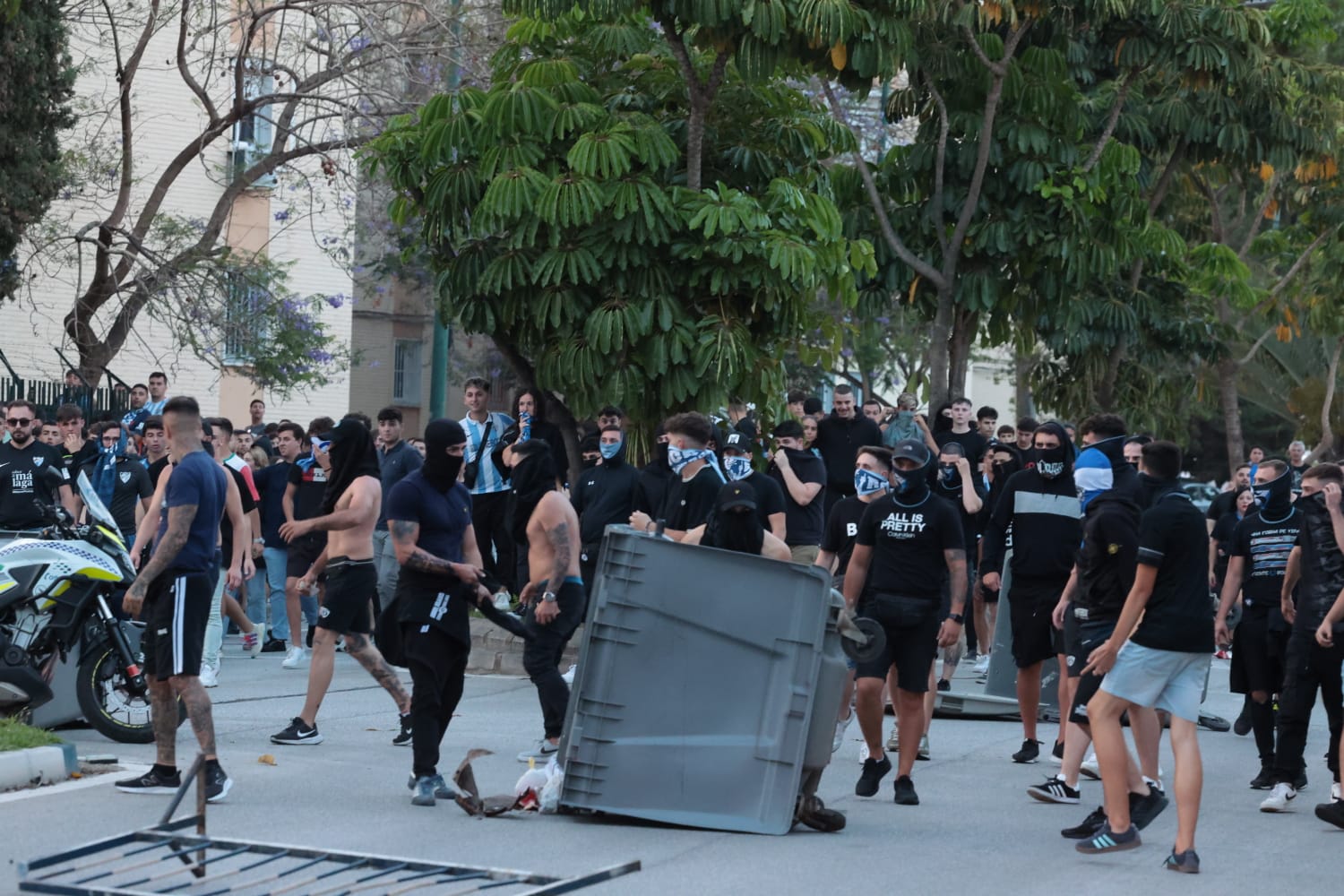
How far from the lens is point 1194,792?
7520mm

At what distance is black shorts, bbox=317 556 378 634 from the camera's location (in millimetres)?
10359

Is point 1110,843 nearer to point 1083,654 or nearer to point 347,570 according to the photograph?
point 1083,654

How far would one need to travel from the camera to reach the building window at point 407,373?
136 ft

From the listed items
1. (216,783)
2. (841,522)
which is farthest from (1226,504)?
(216,783)

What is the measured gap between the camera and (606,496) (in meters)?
12.6

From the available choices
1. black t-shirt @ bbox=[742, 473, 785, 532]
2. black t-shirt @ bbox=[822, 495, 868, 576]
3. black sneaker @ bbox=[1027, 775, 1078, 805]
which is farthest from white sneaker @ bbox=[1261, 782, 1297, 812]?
black t-shirt @ bbox=[742, 473, 785, 532]

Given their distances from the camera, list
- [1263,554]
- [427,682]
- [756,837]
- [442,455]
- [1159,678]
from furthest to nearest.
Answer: [1263,554] < [442,455] < [427,682] < [756,837] < [1159,678]

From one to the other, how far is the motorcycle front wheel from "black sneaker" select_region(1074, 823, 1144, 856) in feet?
16.9

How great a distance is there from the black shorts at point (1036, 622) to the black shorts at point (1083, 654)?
0.90 meters

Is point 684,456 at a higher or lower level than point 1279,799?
higher

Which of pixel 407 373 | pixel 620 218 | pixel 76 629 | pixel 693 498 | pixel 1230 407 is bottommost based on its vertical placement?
pixel 76 629

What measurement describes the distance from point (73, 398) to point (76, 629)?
8745mm

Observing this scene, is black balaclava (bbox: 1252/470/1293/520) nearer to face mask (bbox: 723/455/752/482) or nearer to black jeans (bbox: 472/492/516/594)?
face mask (bbox: 723/455/752/482)

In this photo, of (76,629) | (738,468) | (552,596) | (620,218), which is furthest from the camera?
(620,218)
